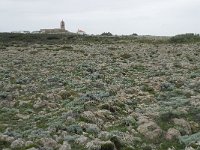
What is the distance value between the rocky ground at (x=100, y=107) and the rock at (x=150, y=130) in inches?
1.4

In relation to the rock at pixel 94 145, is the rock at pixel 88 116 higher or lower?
higher

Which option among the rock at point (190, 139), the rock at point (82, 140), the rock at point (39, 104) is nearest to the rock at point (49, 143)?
the rock at point (82, 140)

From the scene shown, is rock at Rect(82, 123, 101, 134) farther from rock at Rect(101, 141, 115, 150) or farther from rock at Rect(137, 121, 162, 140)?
rock at Rect(101, 141, 115, 150)

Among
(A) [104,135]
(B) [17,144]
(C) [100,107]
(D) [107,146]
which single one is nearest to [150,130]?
(A) [104,135]

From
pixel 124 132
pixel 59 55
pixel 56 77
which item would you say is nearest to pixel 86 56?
pixel 59 55

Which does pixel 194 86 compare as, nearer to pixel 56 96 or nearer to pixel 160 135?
pixel 56 96

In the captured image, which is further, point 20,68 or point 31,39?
point 31,39

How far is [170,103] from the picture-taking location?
20125mm

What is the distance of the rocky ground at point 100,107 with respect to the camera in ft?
48.6

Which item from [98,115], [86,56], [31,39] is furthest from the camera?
[31,39]

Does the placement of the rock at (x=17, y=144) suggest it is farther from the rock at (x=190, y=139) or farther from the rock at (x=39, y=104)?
the rock at (x=39, y=104)

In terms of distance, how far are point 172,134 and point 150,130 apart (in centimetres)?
84

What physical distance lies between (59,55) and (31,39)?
88.1ft

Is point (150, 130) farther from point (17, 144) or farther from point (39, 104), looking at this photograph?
point (39, 104)
